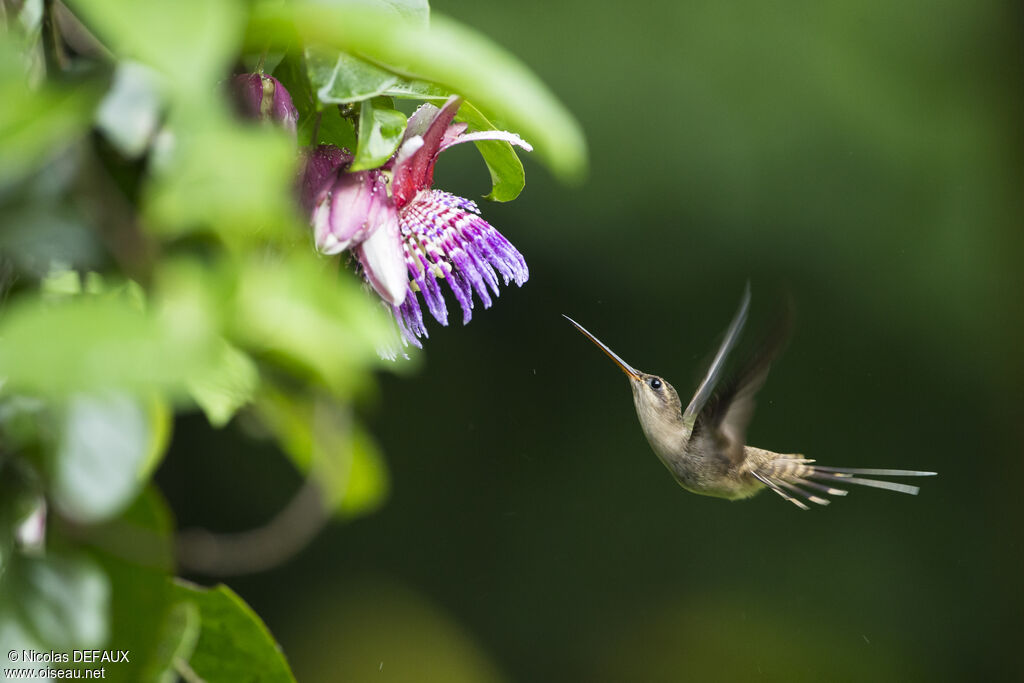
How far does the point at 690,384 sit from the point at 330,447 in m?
2.58

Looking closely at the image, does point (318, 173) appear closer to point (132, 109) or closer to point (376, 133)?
point (376, 133)

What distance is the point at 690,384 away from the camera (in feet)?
9.57

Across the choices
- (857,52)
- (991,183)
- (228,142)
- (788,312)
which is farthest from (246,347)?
(991,183)

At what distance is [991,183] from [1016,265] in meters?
0.31

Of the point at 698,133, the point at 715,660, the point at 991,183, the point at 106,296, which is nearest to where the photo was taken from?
the point at 106,296

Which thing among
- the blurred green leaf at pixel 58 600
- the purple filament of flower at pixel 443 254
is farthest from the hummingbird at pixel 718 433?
the blurred green leaf at pixel 58 600

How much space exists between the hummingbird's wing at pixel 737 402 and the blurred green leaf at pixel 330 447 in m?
0.82

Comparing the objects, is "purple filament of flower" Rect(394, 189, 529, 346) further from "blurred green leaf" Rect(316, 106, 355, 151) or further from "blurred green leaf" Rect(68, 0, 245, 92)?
"blurred green leaf" Rect(68, 0, 245, 92)

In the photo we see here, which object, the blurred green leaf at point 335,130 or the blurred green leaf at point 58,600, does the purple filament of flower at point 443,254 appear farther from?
the blurred green leaf at point 58,600

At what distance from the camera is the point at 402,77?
557 millimetres

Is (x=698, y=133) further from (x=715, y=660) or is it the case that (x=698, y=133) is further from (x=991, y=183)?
(x=715, y=660)

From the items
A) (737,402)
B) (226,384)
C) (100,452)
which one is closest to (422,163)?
(226,384)

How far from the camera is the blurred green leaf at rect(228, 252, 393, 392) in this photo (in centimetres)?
32

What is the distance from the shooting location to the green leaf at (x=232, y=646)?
64cm
